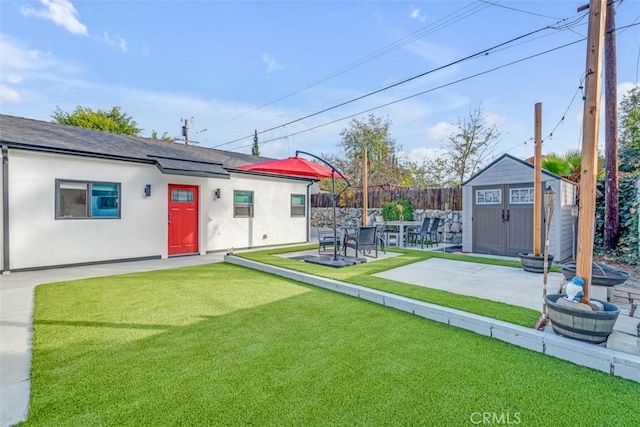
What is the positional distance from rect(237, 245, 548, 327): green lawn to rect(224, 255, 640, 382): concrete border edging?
20cm

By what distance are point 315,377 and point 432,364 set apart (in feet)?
3.46

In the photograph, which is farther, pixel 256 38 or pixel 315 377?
pixel 256 38

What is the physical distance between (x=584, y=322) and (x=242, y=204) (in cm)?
936

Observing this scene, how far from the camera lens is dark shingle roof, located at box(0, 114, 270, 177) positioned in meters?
6.87

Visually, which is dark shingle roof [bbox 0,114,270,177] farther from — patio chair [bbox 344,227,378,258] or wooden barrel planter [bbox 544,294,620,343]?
wooden barrel planter [bbox 544,294,620,343]

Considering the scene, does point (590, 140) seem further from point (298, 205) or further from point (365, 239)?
point (298, 205)

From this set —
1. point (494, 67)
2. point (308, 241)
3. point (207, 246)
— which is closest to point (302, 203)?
point (308, 241)

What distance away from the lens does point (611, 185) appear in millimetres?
7914

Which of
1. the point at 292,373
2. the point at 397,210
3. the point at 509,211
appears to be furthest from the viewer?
the point at 397,210

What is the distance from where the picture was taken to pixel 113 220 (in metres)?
7.84

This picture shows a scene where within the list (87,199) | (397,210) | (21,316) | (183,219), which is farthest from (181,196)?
(397,210)

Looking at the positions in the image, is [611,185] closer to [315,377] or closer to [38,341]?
[315,377]

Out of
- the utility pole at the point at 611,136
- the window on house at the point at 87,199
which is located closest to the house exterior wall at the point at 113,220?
the window on house at the point at 87,199

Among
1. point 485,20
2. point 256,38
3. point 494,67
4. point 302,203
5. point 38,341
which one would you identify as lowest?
point 38,341
